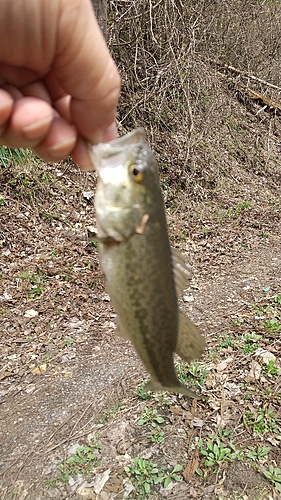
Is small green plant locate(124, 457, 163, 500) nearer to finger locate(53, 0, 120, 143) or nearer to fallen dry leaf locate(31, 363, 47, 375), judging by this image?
fallen dry leaf locate(31, 363, 47, 375)

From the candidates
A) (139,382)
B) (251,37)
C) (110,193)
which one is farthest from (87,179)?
(251,37)

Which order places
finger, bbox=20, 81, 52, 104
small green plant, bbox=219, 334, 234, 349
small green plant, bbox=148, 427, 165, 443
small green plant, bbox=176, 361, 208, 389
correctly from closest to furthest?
finger, bbox=20, 81, 52, 104 < small green plant, bbox=148, 427, 165, 443 < small green plant, bbox=176, 361, 208, 389 < small green plant, bbox=219, 334, 234, 349

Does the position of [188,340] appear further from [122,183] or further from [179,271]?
[122,183]

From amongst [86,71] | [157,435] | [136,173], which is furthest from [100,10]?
[157,435]

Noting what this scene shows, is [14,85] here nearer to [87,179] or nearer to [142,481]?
[142,481]

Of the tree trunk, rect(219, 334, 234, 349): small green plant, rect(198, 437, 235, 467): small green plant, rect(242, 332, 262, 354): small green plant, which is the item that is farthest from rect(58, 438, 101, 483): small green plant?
the tree trunk
